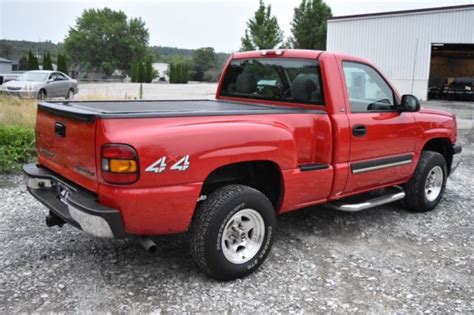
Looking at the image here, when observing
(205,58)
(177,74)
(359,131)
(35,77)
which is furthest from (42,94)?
(205,58)

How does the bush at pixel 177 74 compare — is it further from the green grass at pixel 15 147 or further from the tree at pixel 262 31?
the green grass at pixel 15 147

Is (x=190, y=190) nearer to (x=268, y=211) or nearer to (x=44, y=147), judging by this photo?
(x=268, y=211)

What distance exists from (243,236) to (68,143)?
1.55 metres

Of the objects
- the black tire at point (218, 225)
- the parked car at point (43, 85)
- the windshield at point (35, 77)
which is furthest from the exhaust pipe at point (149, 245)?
the windshield at point (35, 77)

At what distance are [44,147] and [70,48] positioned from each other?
98678 mm

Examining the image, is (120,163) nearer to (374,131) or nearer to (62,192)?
(62,192)

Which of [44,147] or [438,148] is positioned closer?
[44,147]

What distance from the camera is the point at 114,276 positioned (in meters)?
3.91

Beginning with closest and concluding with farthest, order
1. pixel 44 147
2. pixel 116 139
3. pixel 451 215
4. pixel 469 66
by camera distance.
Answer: pixel 116 139
pixel 44 147
pixel 451 215
pixel 469 66

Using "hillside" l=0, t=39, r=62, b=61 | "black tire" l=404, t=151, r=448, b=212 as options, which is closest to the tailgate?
"black tire" l=404, t=151, r=448, b=212

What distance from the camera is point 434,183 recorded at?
238 inches

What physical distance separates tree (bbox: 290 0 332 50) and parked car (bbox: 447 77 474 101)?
898 inches

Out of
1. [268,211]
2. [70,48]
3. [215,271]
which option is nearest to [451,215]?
[268,211]

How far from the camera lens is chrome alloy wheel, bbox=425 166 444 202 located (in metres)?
5.93
